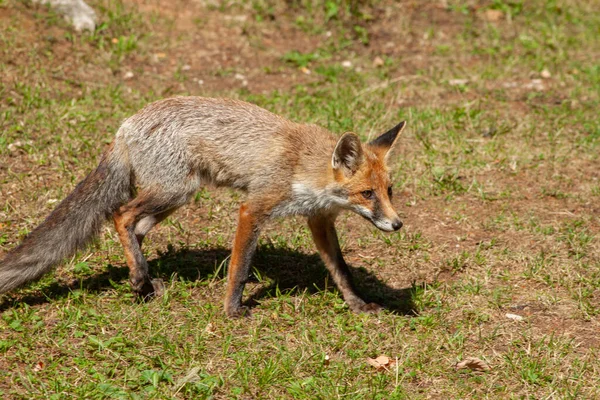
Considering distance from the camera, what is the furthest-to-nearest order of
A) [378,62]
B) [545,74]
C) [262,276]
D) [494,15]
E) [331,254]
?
1. [494,15]
2. [378,62]
3. [545,74]
4. [262,276]
5. [331,254]

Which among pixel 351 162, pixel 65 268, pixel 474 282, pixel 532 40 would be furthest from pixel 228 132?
pixel 532 40

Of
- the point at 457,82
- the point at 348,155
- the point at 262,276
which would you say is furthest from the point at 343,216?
the point at 457,82

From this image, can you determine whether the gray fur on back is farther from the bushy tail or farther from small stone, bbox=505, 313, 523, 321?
small stone, bbox=505, 313, 523, 321

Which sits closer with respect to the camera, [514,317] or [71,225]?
[71,225]

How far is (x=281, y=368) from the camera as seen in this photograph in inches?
194

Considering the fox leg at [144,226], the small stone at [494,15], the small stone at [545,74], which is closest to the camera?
the fox leg at [144,226]

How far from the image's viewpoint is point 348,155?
18.2ft

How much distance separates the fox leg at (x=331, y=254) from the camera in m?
5.91

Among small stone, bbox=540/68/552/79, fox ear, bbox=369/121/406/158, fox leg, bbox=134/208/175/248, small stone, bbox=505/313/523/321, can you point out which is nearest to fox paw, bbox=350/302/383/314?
small stone, bbox=505/313/523/321

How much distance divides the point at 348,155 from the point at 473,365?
5.68 ft

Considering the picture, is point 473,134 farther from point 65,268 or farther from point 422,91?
point 65,268

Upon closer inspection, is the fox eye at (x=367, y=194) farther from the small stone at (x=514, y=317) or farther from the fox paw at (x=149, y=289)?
the fox paw at (x=149, y=289)

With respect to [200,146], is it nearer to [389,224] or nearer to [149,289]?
[149,289]

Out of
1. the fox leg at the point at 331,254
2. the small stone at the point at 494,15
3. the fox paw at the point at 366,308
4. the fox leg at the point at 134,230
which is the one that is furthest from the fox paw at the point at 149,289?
the small stone at the point at 494,15
